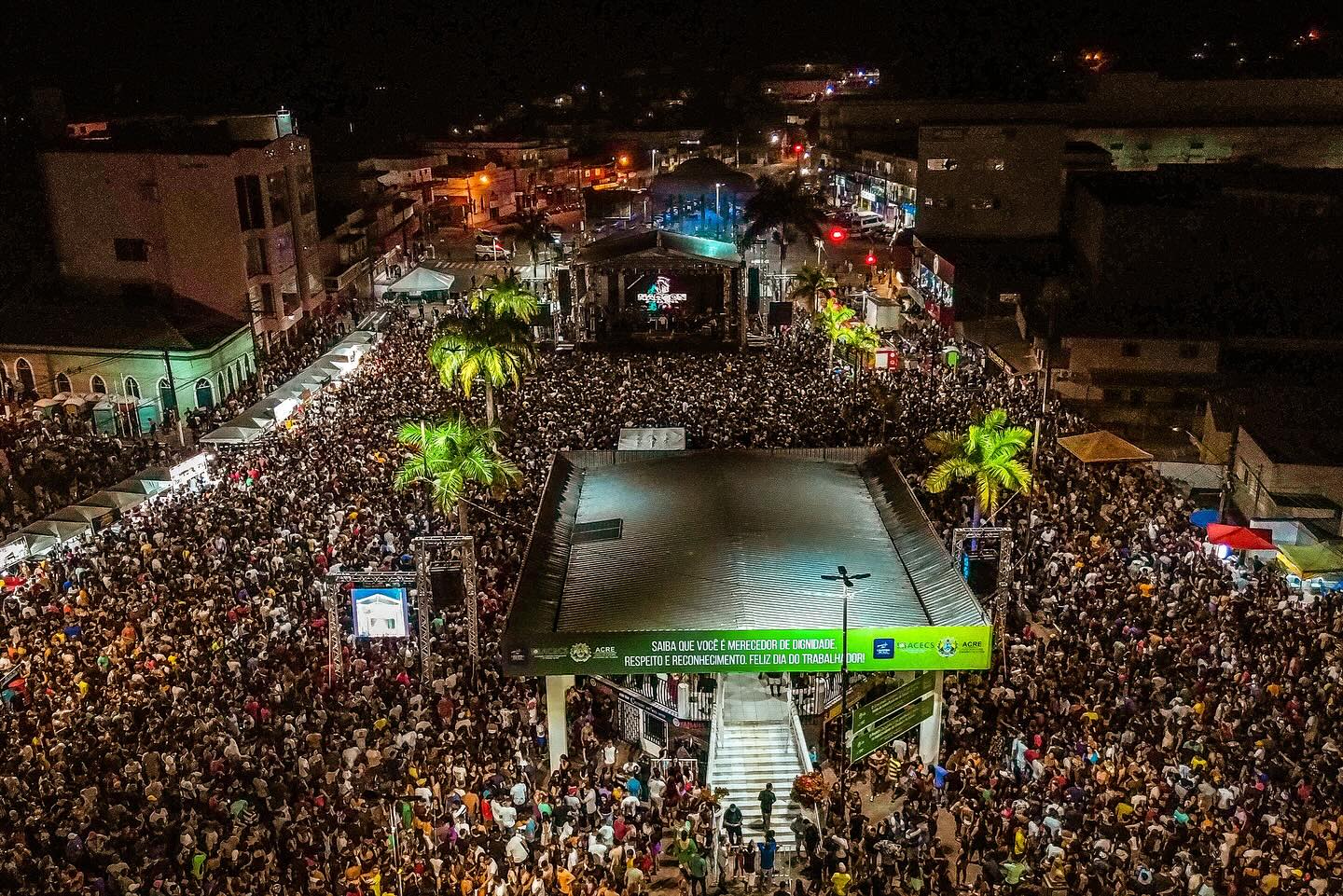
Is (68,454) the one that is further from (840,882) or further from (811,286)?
(811,286)

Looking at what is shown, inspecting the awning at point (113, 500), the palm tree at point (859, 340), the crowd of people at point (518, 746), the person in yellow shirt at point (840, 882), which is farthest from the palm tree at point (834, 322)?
the person in yellow shirt at point (840, 882)

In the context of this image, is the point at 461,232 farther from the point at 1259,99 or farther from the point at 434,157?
the point at 1259,99

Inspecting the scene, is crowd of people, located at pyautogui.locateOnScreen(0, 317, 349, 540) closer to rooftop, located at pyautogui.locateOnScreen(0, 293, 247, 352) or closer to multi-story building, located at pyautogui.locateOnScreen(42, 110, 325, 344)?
rooftop, located at pyautogui.locateOnScreen(0, 293, 247, 352)

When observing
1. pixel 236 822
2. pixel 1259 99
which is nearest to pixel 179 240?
pixel 236 822

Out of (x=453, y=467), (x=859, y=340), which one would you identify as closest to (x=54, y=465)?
(x=453, y=467)

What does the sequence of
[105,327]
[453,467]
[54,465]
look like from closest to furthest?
[453,467] < [54,465] < [105,327]
